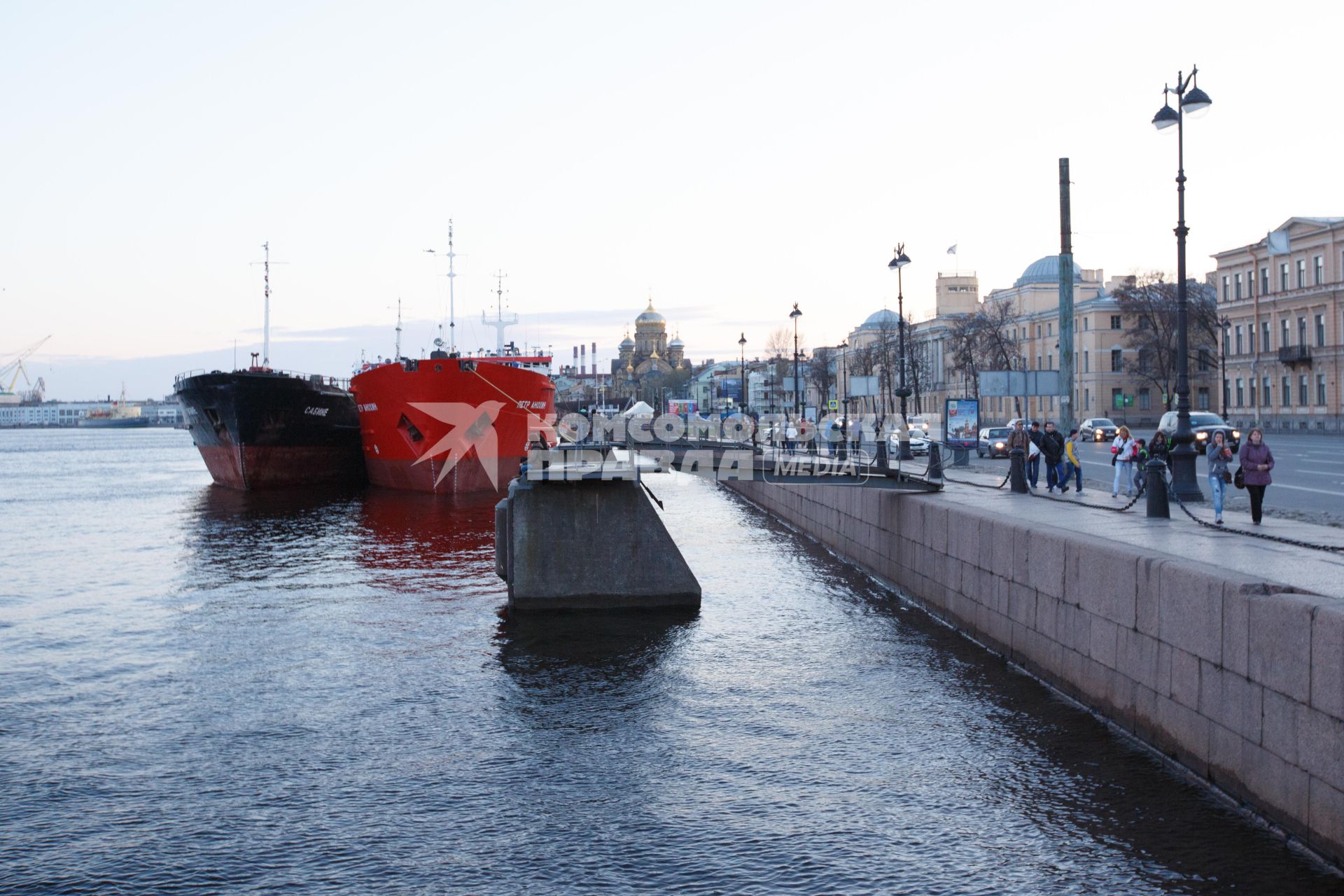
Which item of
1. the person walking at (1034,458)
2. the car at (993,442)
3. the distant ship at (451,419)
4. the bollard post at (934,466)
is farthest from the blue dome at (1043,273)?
the bollard post at (934,466)

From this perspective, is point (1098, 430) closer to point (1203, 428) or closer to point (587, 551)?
point (1203, 428)

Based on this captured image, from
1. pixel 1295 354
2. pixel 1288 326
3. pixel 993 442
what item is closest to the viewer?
pixel 993 442

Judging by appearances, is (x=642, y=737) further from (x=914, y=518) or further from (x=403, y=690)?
(x=914, y=518)

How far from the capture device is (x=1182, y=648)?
33.0ft

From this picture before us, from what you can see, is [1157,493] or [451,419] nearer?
[1157,493]

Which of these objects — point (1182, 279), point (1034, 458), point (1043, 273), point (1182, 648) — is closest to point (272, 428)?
point (1034, 458)

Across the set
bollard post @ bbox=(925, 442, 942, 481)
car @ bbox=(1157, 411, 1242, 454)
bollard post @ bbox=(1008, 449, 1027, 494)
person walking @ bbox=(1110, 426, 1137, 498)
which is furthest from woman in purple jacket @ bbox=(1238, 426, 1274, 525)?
car @ bbox=(1157, 411, 1242, 454)

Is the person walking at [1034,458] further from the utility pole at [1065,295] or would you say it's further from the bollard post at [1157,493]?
the bollard post at [1157,493]

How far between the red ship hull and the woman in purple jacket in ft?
99.4

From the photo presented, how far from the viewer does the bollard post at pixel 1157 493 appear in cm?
1695

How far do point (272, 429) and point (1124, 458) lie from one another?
38.7 metres

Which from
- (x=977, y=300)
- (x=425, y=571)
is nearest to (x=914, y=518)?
(x=425, y=571)

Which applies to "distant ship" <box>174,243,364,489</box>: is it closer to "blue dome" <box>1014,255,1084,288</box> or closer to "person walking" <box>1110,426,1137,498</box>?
"person walking" <box>1110,426,1137,498</box>

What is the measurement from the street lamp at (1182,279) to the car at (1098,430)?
35.1m
